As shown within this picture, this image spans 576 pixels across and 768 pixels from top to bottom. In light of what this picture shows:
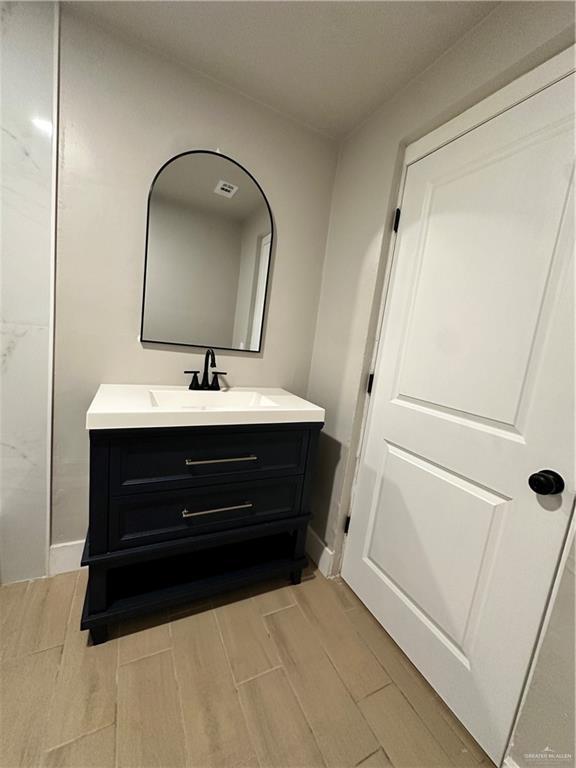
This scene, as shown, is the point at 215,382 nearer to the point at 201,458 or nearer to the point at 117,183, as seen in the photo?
the point at 201,458

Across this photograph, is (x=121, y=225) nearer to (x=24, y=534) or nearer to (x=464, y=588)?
(x=24, y=534)

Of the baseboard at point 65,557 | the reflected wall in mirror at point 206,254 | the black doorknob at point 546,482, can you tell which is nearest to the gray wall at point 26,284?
the baseboard at point 65,557

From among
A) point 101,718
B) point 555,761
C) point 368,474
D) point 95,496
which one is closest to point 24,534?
point 95,496

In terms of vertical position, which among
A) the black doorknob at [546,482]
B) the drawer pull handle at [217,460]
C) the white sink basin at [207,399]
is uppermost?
the black doorknob at [546,482]

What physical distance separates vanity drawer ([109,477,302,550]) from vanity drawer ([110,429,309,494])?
5cm

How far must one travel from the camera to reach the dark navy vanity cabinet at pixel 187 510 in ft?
3.54

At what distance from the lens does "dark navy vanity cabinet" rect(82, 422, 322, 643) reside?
42.4 inches

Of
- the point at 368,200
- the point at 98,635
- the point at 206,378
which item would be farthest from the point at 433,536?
the point at 368,200

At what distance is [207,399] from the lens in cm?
148

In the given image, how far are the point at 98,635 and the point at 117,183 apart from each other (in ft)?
5.86

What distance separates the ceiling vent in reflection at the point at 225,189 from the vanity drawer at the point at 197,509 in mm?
1343

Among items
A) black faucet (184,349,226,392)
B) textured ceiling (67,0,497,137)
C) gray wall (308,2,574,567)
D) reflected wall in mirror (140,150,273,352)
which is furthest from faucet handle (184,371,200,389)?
textured ceiling (67,0,497,137)

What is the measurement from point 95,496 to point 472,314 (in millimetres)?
1397

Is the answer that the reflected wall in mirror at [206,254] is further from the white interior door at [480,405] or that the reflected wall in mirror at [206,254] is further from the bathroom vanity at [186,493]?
the white interior door at [480,405]
